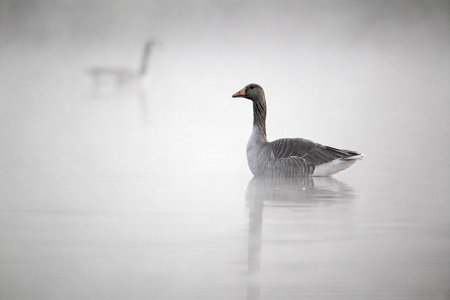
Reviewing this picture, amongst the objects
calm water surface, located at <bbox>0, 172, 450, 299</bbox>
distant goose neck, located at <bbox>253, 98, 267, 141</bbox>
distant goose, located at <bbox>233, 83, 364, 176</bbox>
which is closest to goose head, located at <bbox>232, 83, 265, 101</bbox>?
distant goose neck, located at <bbox>253, 98, 267, 141</bbox>

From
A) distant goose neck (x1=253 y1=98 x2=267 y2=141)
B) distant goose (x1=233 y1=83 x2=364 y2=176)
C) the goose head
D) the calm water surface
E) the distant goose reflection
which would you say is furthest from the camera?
the goose head

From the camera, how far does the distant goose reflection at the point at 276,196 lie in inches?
94.9

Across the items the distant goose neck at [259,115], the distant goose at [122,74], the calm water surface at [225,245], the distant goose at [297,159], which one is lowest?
the calm water surface at [225,245]

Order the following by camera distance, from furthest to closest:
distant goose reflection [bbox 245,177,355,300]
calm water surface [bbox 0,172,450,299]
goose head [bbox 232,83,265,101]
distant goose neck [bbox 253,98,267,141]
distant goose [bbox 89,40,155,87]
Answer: distant goose [bbox 89,40,155,87]
goose head [bbox 232,83,265,101]
distant goose neck [bbox 253,98,267,141]
distant goose reflection [bbox 245,177,355,300]
calm water surface [bbox 0,172,450,299]

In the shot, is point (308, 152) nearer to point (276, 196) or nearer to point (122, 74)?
point (276, 196)

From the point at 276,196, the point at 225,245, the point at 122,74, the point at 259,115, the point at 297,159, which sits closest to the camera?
the point at 225,245

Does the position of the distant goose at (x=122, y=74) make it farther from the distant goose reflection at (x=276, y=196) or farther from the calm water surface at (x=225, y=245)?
the calm water surface at (x=225, y=245)

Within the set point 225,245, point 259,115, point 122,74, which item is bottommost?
point 225,245

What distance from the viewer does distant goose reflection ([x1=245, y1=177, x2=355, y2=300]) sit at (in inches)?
94.9

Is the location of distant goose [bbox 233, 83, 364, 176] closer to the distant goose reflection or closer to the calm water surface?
the distant goose reflection

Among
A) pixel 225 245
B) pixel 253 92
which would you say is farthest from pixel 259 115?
pixel 225 245

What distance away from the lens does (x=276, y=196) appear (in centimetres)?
442

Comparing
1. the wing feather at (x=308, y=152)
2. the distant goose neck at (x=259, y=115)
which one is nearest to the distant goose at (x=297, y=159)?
the wing feather at (x=308, y=152)

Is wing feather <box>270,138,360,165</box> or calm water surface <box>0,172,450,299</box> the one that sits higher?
wing feather <box>270,138,360,165</box>
